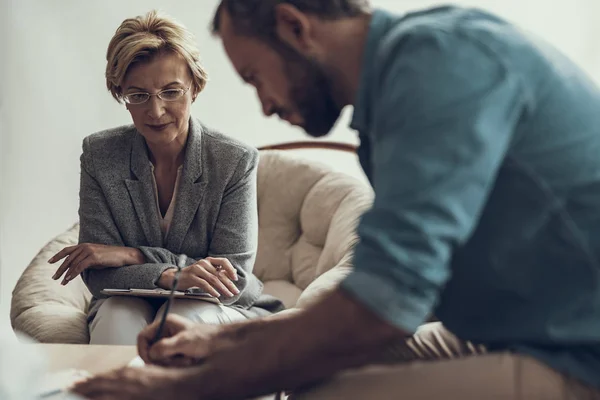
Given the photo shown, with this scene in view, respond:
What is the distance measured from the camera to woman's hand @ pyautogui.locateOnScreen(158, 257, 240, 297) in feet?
6.14

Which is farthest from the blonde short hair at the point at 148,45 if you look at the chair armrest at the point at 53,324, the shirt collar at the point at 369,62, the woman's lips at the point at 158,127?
the shirt collar at the point at 369,62

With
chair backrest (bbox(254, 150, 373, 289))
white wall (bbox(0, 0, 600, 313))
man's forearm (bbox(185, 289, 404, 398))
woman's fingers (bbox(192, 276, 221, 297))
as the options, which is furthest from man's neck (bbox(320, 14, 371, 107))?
white wall (bbox(0, 0, 600, 313))

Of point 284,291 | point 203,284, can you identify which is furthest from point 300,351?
point 284,291

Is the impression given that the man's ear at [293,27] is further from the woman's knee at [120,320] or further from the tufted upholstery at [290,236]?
the tufted upholstery at [290,236]

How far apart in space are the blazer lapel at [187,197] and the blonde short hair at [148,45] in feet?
0.64

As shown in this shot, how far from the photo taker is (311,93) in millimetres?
1146

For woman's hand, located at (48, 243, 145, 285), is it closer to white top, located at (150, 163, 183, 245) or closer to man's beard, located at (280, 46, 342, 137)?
white top, located at (150, 163, 183, 245)

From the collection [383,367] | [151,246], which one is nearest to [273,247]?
[151,246]

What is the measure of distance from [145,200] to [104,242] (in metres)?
0.15

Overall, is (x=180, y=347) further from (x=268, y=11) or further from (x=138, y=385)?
(x=268, y=11)

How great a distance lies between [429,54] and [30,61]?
8.18 feet

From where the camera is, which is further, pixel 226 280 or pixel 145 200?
pixel 145 200

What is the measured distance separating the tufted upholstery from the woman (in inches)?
10.6

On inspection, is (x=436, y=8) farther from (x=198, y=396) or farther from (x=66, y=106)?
(x=66, y=106)
